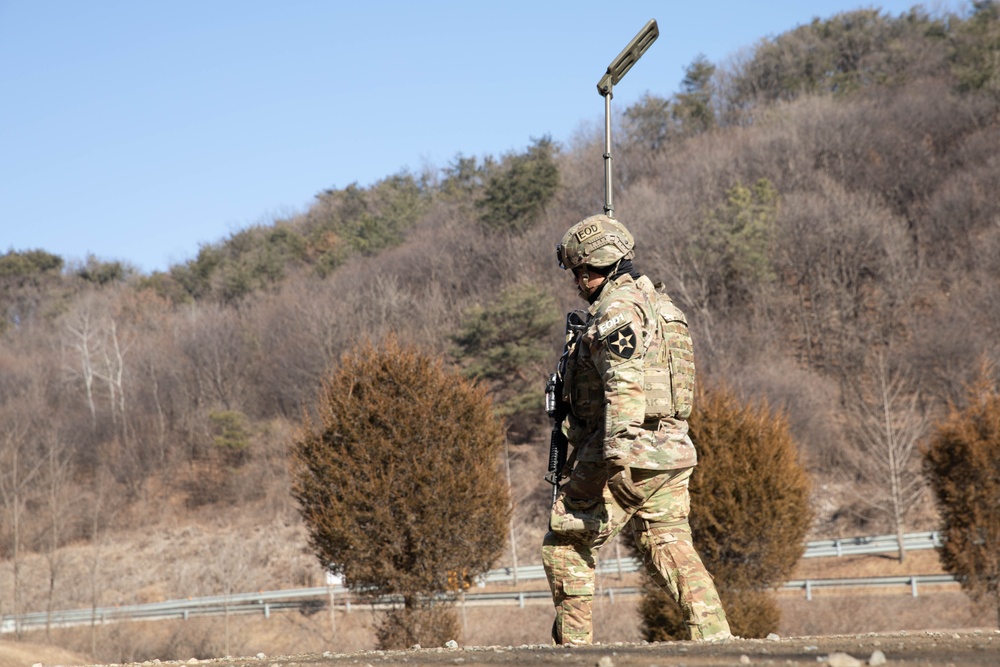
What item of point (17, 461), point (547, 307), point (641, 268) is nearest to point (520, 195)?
point (641, 268)

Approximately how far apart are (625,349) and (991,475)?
1795cm

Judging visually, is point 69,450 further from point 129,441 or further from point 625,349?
point 625,349

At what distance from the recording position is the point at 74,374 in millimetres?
66312

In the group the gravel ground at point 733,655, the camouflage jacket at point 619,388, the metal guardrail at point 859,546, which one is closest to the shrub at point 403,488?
the metal guardrail at point 859,546

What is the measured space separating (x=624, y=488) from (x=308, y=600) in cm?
2859

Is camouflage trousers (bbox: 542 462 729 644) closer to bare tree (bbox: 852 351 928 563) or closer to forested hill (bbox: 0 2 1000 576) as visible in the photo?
bare tree (bbox: 852 351 928 563)

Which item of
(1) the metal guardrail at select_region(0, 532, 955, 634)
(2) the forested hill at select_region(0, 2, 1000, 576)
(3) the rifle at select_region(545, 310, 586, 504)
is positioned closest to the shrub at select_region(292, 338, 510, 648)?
(1) the metal guardrail at select_region(0, 532, 955, 634)

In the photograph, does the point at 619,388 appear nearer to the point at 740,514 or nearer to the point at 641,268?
the point at 740,514

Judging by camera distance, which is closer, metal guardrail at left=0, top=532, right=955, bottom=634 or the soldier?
the soldier

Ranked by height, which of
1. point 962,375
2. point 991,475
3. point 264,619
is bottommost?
point 264,619

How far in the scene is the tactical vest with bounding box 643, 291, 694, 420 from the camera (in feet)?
20.2

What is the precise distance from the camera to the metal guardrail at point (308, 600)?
30.6 metres

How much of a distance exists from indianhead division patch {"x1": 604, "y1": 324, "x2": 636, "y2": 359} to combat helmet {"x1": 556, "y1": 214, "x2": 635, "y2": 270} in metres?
0.59

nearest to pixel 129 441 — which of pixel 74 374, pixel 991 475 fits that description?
pixel 74 374
